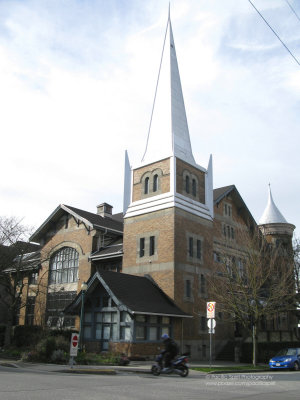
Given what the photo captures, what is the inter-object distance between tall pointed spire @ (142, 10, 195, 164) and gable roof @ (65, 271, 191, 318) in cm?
1021

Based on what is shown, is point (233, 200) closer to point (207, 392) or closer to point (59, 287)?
point (59, 287)

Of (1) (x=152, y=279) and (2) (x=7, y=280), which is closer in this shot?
(1) (x=152, y=279)

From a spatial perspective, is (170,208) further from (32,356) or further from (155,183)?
(32,356)

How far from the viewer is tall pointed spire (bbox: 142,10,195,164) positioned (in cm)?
3303

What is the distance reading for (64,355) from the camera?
2055 centimetres

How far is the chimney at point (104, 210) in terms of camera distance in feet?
145

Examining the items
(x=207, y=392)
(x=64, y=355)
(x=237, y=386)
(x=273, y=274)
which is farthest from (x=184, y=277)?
(x=207, y=392)

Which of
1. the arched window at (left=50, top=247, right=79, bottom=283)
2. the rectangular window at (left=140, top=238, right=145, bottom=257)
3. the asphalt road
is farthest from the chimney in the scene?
the asphalt road

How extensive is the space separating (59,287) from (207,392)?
2671 centimetres

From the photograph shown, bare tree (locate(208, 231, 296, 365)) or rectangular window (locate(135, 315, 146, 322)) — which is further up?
bare tree (locate(208, 231, 296, 365))

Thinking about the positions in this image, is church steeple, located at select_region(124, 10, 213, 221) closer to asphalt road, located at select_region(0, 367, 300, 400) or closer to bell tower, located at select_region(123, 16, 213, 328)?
bell tower, located at select_region(123, 16, 213, 328)

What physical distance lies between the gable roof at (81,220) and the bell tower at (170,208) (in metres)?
3.03

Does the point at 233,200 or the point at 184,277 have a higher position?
the point at 233,200

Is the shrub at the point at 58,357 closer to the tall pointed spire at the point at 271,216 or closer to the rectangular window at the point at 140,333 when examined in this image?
the rectangular window at the point at 140,333
